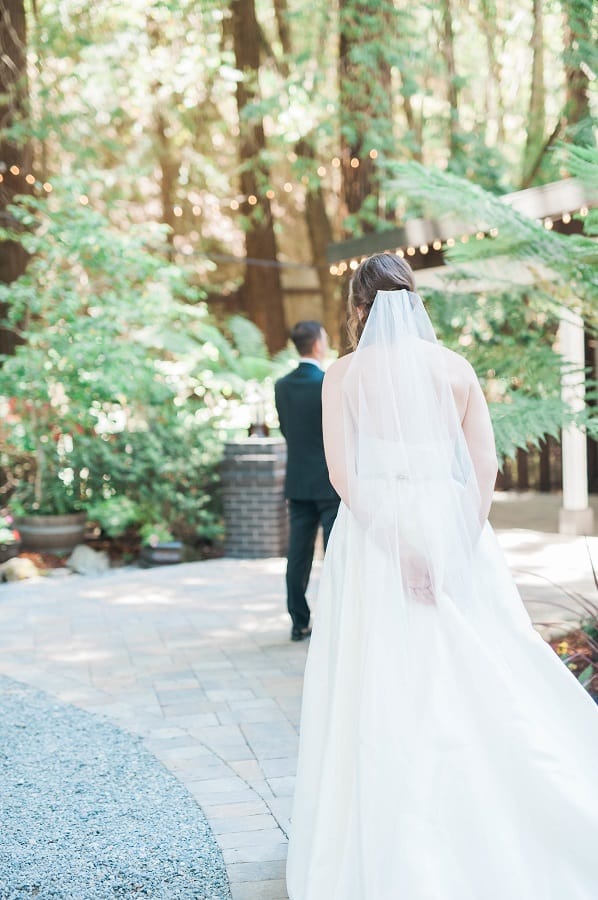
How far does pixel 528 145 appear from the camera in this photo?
501 inches

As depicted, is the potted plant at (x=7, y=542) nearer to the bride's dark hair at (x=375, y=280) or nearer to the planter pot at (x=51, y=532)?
the planter pot at (x=51, y=532)

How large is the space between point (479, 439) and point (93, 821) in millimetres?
1901

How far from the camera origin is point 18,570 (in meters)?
8.58

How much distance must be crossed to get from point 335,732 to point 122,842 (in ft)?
3.31

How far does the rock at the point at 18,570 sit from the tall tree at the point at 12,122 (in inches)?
133

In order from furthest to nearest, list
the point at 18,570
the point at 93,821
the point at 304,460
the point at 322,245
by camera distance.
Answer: the point at 322,245 → the point at 18,570 → the point at 304,460 → the point at 93,821

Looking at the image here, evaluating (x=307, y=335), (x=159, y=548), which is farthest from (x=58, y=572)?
(x=307, y=335)

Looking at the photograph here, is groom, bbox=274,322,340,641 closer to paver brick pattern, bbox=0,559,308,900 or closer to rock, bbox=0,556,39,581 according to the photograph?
paver brick pattern, bbox=0,559,308,900

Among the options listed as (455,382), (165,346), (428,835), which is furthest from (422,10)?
(428,835)

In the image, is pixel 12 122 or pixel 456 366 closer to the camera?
pixel 456 366

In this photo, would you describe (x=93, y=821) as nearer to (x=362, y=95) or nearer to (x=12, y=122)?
(x=362, y=95)

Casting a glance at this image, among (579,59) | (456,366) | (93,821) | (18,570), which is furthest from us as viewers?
(18,570)

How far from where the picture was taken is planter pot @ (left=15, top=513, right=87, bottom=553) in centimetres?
934

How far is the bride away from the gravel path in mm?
511
